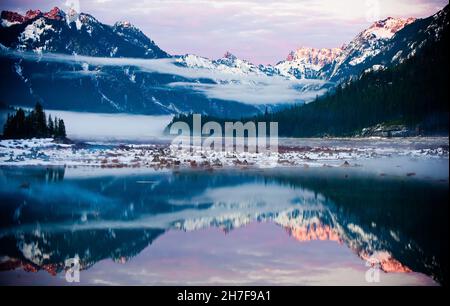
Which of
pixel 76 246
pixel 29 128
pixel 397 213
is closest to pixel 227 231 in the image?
pixel 76 246

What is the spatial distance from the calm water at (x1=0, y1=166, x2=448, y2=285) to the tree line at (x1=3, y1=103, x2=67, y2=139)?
21.4 m

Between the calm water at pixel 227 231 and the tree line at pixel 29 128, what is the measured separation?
21.4 metres

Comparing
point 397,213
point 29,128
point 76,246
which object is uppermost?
point 29,128

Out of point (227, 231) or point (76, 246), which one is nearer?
point (76, 246)

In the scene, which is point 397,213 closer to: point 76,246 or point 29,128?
point 76,246

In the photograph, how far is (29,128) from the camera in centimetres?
4438

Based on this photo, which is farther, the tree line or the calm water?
the tree line

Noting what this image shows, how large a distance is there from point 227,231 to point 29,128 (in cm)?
3403

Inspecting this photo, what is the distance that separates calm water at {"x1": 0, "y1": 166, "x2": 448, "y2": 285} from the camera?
34.7ft

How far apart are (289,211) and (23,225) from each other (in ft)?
22.6

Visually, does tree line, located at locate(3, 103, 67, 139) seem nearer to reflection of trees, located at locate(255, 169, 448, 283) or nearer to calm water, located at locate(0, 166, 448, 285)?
calm water, located at locate(0, 166, 448, 285)

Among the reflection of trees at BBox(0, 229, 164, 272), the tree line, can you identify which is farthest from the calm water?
the tree line

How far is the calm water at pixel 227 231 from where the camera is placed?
10.6 m

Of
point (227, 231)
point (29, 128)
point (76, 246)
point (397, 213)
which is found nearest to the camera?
point (76, 246)
